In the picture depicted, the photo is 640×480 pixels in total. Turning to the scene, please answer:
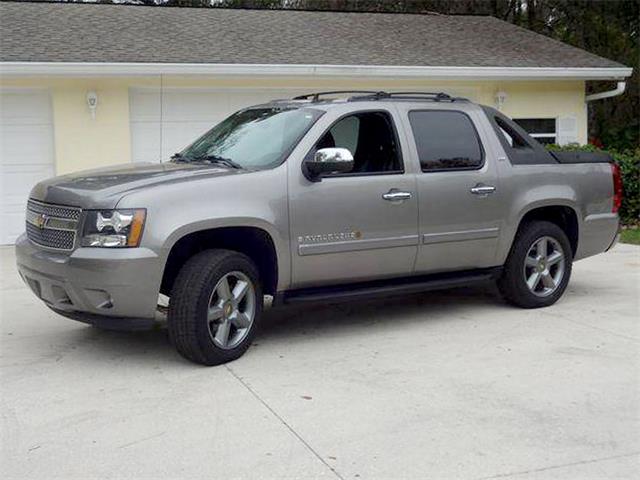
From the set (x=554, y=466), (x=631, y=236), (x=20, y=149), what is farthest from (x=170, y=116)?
(x=554, y=466)

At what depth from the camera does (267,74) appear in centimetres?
1280

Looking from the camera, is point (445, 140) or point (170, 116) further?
point (170, 116)

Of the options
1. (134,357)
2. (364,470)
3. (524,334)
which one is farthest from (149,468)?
(524,334)

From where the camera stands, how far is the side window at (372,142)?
252 inches

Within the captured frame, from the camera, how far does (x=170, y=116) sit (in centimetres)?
1286

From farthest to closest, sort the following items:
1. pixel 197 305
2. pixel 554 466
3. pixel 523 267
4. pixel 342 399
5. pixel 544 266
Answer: pixel 544 266 → pixel 523 267 → pixel 197 305 → pixel 342 399 → pixel 554 466

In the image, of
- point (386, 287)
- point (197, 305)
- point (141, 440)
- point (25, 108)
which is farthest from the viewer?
point (25, 108)

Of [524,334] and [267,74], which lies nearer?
[524,334]

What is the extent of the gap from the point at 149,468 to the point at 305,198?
2532mm

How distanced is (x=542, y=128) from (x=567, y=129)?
1.76ft

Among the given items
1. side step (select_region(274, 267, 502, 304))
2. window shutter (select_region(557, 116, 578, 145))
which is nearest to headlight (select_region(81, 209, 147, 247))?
side step (select_region(274, 267, 502, 304))

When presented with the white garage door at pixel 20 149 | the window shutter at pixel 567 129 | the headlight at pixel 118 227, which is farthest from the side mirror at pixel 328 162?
the window shutter at pixel 567 129

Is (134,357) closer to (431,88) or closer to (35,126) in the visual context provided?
Result: (35,126)

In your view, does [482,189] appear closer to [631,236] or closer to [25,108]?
[631,236]
